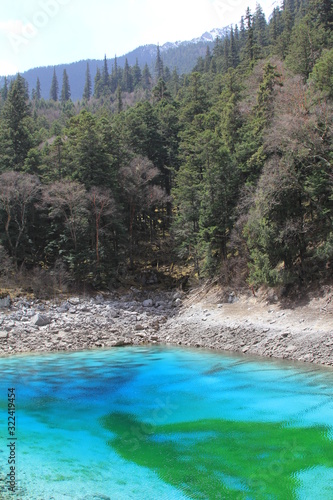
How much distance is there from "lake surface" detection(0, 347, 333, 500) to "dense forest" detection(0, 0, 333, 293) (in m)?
9.15

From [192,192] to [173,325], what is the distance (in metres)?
11.0

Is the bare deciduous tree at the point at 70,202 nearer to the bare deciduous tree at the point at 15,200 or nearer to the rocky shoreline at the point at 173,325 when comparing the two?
the bare deciduous tree at the point at 15,200

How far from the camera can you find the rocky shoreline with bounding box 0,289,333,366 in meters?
17.0

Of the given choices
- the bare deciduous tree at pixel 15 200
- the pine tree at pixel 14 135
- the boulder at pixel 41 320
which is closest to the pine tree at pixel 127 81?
the pine tree at pixel 14 135

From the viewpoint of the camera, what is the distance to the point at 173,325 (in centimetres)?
2402

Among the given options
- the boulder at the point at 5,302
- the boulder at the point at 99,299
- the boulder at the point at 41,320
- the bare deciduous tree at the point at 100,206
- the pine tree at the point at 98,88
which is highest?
the pine tree at the point at 98,88

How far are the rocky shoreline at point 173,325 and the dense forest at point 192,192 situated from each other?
209cm

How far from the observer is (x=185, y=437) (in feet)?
28.7

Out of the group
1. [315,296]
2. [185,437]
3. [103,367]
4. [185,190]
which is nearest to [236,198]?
[185,190]

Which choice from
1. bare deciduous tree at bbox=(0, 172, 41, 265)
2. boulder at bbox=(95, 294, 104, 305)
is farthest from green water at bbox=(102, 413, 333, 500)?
bare deciduous tree at bbox=(0, 172, 41, 265)

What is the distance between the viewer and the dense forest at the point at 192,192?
848 inches

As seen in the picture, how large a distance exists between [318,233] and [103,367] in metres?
13.3

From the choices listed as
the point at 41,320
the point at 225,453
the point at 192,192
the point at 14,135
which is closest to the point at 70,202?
the point at 192,192

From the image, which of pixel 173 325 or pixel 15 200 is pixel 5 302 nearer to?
pixel 15 200
